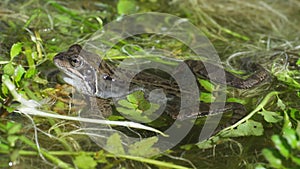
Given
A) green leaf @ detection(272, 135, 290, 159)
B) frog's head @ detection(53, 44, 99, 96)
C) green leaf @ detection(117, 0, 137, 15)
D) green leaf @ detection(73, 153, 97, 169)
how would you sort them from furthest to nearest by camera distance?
1. green leaf @ detection(117, 0, 137, 15)
2. frog's head @ detection(53, 44, 99, 96)
3. green leaf @ detection(73, 153, 97, 169)
4. green leaf @ detection(272, 135, 290, 159)

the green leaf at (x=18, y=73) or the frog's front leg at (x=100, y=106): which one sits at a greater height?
the green leaf at (x=18, y=73)

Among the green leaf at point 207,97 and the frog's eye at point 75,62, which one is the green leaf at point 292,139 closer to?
the green leaf at point 207,97

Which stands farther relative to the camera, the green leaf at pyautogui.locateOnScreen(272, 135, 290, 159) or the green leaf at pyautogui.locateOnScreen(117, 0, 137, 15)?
the green leaf at pyautogui.locateOnScreen(117, 0, 137, 15)

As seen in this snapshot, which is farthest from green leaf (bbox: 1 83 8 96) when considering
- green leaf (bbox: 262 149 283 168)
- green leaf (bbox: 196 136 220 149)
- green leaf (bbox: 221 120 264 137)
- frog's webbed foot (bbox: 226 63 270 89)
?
frog's webbed foot (bbox: 226 63 270 89)

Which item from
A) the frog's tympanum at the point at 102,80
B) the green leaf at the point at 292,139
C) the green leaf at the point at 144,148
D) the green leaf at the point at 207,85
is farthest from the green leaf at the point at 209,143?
the green leaf at the point at 292,139

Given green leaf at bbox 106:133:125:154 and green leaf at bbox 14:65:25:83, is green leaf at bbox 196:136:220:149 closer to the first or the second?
green leaf at bbox 106:133:125:154

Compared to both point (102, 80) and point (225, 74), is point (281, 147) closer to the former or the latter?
point (225, 74)

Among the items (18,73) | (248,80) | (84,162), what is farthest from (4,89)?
(248,80)
